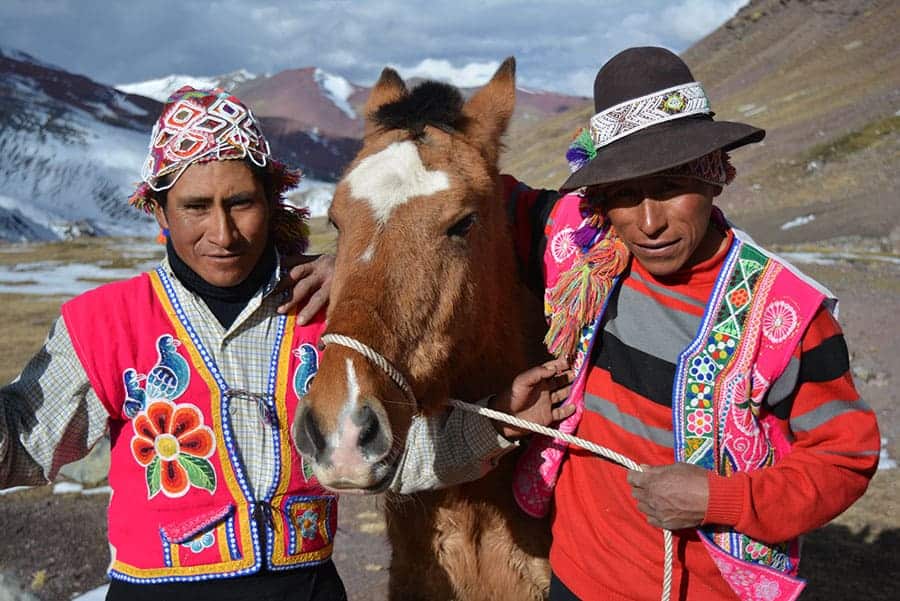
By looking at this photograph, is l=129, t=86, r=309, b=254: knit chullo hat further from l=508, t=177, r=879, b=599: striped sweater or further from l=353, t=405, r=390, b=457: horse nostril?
l=508, t=177, r=879, b=599: striped sweater

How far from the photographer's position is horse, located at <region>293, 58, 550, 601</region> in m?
1.95

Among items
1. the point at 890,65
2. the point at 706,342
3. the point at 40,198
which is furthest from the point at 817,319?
the point at 40,198

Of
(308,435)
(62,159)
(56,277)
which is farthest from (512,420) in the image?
(62,159)

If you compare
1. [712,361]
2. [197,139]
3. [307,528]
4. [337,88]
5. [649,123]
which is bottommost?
[307,528]

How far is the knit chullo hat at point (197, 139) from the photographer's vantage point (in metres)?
A: 2.40

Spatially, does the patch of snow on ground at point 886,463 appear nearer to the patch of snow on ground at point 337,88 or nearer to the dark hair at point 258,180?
the dark hair at point 258,180

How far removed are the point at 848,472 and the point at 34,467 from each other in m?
2.53

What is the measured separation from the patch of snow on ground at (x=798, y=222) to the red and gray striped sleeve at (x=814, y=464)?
2278 cm

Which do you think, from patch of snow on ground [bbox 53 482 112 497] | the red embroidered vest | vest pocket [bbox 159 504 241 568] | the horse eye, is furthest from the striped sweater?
patch of snow on ground [bbox 53 482 112 497]

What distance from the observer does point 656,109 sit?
7.27 ft

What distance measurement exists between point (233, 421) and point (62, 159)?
221 ft

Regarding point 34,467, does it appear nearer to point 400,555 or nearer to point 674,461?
point 400,555

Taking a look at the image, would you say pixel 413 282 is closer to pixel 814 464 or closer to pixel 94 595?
pixel 814 464

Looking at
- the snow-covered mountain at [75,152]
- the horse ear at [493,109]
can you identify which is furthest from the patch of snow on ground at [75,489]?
the snow-covered mountain at [75,152]
